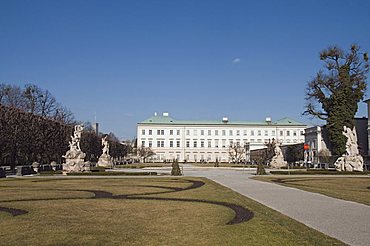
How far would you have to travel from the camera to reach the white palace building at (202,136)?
435 feet

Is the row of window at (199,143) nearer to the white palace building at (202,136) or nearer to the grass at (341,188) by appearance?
the white palace building at (202,136)

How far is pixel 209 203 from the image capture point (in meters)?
15.0

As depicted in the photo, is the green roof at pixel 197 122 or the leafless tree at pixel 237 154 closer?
the leafless tree at pixel 237 154

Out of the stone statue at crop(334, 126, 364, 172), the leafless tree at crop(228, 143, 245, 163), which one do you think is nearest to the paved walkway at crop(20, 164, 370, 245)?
the stone statue at crop(334, 126, 364, 172)

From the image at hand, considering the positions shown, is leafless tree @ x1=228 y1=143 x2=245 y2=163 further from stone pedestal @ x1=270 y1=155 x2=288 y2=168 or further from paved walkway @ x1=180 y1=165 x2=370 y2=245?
paved walkway @ x1=180 y1=165 x2=370 y2=245

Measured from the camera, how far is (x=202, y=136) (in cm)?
13488

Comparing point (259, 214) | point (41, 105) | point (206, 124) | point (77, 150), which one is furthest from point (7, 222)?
point (206, 124)

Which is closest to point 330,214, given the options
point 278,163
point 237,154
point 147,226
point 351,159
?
point 147,226

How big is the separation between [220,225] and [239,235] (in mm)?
1368

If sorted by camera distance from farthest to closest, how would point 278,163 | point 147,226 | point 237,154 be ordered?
point 237,154 < point 278,163 < point 147,226

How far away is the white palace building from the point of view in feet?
435

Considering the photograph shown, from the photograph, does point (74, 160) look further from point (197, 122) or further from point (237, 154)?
point (197, 122)

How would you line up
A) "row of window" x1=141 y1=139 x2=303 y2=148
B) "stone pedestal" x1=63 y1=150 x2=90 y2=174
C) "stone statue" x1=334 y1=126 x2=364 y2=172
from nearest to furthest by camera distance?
"stone pedestal" x1=63 y1=150 x2=90 y2=174 → "stone statue" x1=334 y1=126 x2=364 y2=172 → "row of window" x1=141 y1=139 x2=303 y2=148

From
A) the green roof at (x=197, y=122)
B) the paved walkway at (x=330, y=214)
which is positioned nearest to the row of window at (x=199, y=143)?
the green roof at (x=197, y=122)
